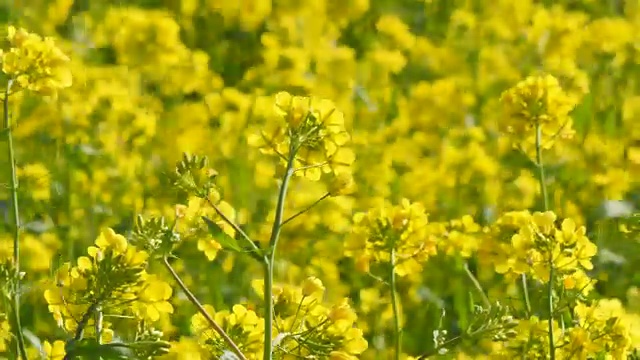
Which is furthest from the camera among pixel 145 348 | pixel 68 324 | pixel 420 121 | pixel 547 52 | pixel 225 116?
pixel 547 52

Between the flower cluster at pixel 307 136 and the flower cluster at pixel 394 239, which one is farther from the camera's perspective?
the flower cluster at pixel 394 239

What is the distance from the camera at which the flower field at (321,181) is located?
1.60 meters

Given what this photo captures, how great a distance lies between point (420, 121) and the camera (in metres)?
4.87

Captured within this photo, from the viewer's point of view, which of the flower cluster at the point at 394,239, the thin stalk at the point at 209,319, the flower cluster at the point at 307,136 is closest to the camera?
the thin stalk at the point at 209,319

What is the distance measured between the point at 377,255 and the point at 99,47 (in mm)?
4127

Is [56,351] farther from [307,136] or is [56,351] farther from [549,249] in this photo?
[549,249]

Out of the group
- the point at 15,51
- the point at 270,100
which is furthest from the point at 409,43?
the point at 15,51

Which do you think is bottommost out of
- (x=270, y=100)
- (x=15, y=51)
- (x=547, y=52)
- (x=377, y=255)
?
(x=377, y=255)

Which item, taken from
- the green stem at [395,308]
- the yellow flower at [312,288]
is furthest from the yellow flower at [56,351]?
the green stem at [395,308]

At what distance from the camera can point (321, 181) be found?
164 inches

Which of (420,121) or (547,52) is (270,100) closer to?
(420,121)

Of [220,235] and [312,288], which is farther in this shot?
[312,288]

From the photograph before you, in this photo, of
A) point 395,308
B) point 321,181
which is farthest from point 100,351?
point 321,181

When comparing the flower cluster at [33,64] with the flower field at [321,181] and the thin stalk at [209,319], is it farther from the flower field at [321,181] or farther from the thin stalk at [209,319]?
the thin stalk at [209,319]
